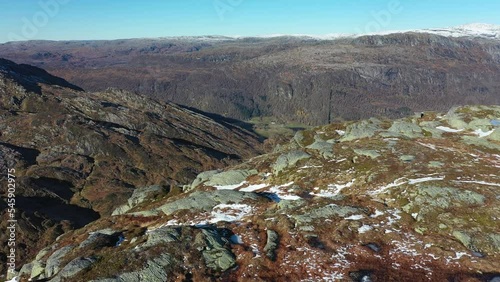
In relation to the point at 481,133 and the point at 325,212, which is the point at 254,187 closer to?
the point at 325,212

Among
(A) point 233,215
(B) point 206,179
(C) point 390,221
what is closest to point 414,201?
(C) point 390,221

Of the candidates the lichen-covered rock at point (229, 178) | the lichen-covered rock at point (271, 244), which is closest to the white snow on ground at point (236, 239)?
the lichen-covered rock at point (271, 244)

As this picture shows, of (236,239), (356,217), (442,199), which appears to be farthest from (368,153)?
(236,239)

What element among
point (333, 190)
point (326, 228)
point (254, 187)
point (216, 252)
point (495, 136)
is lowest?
point (254, 187)

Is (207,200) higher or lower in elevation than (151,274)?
lower

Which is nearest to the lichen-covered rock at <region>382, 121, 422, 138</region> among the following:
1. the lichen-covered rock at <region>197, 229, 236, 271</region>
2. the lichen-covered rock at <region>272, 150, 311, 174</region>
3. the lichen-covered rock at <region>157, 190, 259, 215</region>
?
the lichen-covered rock at <region>272, 150, 311, 174</region>
